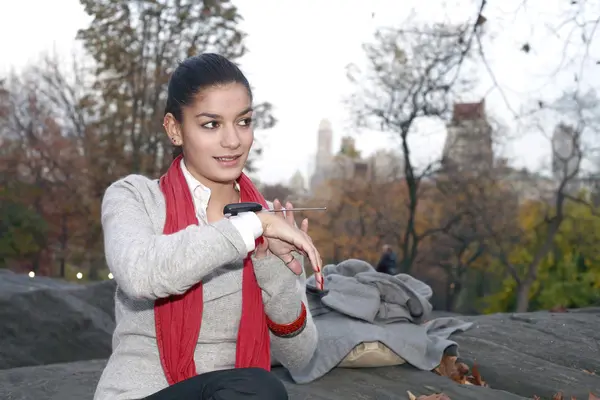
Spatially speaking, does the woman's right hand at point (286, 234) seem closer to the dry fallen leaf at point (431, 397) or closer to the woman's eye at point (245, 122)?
the woman's eye at point (245, 122)

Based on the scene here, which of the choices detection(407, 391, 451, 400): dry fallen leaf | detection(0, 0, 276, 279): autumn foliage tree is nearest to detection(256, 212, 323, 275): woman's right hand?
detection(407, 391, 451, 400): dry fallen leaf

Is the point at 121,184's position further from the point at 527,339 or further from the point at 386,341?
the point at 527,339

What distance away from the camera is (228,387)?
1.88 metres

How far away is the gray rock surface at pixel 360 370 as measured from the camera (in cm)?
404

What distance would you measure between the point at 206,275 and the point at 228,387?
304 mm

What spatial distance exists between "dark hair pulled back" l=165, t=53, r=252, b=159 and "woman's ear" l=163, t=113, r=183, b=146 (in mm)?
28

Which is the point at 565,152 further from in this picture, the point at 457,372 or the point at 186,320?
the point at 186,320

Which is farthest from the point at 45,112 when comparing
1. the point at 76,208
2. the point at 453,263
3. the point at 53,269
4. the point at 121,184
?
the point at 121,184

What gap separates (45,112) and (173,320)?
2529 cm

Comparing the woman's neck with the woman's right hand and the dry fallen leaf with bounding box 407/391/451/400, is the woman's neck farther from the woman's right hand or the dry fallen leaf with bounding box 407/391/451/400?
the dry fallen leaf with bounding box 407/391/451/400

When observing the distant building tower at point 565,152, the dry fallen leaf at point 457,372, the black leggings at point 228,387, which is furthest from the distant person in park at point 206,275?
the distant building tower at point 565,152

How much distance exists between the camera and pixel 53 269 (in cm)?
3036

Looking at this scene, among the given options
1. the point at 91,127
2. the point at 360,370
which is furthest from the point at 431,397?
the point at 91,127

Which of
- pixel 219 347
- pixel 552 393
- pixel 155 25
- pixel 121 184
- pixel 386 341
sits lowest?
pixel 552 393
